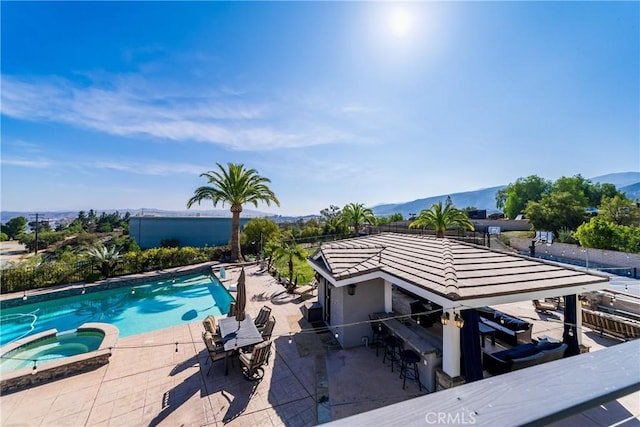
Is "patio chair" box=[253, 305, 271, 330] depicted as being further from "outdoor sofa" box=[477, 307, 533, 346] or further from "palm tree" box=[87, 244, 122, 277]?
"palm tree" box=[87, 244, 122, 277]

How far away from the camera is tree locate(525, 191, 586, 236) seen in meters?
31.6

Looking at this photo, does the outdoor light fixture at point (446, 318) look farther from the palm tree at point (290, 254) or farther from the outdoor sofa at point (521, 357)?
the palm tree at point (290, 254)

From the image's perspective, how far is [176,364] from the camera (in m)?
8.77

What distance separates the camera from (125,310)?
1543 centimetres

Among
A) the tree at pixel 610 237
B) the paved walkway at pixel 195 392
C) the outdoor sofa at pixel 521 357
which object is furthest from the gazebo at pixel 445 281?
the tree at pixel 610 237

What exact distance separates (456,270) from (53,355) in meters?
14.8

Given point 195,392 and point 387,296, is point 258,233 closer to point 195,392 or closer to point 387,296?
point 387,296

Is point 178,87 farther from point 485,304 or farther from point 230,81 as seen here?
point 485,304

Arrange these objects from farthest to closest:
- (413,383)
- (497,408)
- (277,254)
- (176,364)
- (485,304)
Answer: (277,254), (176,364), (413,383), (485,304), (497,408)

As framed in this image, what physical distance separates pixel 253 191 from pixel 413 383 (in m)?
20.7

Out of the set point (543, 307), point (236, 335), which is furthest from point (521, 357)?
point (236, 335)

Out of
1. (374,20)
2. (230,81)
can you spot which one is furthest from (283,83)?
(374,20)
